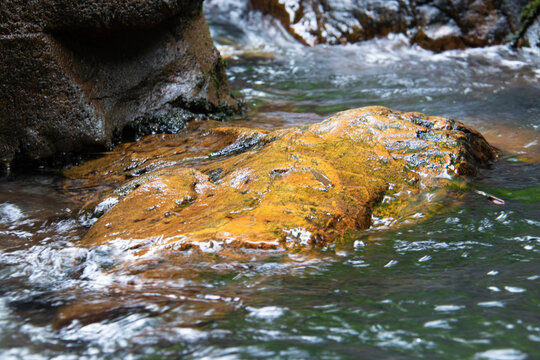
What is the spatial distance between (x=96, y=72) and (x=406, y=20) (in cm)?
734

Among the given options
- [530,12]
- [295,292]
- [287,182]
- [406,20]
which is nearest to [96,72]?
[287,182]

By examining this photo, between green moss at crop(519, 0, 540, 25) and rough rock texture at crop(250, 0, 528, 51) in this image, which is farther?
rough rock texture at crop(250, 0, 528, 51)

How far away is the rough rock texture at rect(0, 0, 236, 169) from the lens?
4.66m

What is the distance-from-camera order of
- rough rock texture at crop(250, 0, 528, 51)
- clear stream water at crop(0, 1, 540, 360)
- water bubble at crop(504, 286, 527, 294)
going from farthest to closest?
rough rock texture at crop(250, 0, 528, 51)
water bubble at crop(504, 286, 527, 294)
clear stream water at crop(0, 1, 540, 360)

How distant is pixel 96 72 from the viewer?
5289 mm

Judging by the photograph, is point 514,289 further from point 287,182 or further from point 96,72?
point 96,72

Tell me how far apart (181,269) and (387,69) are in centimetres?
741

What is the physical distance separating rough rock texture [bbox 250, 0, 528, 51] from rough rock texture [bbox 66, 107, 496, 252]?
5.98m

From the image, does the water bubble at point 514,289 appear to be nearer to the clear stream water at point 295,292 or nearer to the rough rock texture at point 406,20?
the clear stream water at point 295,292

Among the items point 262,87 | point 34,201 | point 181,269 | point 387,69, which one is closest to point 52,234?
point 34,201

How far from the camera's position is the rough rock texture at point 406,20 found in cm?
964

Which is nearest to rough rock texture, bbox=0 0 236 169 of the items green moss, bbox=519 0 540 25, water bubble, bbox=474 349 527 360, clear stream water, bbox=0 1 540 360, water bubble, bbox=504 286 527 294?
clear stream water, bbox=0 1 540 360

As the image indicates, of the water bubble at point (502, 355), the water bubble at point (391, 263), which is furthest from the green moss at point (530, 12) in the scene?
the water bubble at point (502, 355)

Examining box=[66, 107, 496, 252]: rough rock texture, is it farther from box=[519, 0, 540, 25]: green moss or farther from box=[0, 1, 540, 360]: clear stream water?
box=[519, 0, 540, 25]: green moss
